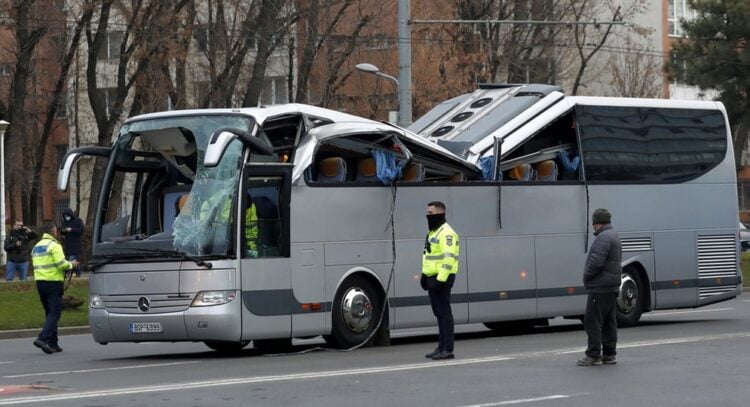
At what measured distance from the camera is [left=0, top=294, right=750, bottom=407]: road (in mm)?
12875

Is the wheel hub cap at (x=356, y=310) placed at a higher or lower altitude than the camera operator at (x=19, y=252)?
lower

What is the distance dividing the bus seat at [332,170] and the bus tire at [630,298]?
18.2 feet

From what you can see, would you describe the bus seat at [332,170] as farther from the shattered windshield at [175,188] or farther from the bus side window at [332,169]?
the shattered windshield at [175,188]

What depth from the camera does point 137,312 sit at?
1780cm

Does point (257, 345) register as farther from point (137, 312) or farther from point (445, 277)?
point (445, 277)

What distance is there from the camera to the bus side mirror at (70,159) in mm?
18344

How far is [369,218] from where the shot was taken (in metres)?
19.2

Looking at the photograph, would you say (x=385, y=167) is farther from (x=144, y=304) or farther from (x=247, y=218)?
(x=144, y=304)

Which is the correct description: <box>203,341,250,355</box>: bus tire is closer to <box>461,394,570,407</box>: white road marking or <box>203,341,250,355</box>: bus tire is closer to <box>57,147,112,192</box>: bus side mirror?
<box>57,147,112,192</box>: bus side mirror

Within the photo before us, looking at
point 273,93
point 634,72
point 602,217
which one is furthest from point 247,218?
point 634,72

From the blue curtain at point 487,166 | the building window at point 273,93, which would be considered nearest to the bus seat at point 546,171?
the blue curtain at point 487,166

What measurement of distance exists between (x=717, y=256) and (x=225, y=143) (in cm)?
1025

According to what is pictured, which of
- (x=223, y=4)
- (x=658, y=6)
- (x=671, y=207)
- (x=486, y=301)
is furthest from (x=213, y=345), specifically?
(x=658, y=6)

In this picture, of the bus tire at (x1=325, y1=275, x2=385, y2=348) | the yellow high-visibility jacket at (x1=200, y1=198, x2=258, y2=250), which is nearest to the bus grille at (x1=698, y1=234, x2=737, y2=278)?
the bus tire at (x1=325, y1=275, x2=385, y2=348)
